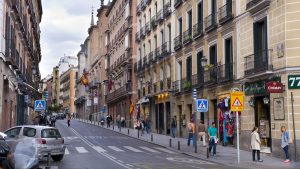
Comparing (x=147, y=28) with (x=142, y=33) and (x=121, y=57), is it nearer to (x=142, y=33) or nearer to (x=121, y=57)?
(x=142, y=33)

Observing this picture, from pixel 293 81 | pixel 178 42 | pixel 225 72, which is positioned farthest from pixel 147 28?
pixel 293 81

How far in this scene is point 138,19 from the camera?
2221 inches

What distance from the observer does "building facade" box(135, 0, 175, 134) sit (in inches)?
1672

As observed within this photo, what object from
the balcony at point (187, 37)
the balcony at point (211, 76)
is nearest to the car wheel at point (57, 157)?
the balcony at point (211, 76)

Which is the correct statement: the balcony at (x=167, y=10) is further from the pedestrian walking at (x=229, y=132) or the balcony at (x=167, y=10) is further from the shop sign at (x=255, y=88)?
the shop sign at (x=255, y=88)

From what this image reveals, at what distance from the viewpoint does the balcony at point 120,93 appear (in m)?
58.0

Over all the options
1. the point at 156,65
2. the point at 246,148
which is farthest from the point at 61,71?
the point at 246,148

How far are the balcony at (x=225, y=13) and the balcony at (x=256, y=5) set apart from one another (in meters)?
2.61

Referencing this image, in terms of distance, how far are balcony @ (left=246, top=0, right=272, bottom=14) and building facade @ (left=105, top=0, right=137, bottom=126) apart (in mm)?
32228

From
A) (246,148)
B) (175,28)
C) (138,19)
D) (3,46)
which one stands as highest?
(138,19)

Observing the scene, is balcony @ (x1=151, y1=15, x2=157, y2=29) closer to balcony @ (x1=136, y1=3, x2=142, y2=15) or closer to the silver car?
balcony @ (x1=136, y1=3, x2=142, y2=15)

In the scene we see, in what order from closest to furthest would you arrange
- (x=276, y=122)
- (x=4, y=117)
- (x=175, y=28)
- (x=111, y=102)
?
(x=276, y=122)
(x=4, y=117)
(x=175, y=28)
(x=111, y=102)

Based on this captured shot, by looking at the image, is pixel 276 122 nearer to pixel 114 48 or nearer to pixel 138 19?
pixel 138 19

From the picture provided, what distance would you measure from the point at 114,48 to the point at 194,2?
37522mm
